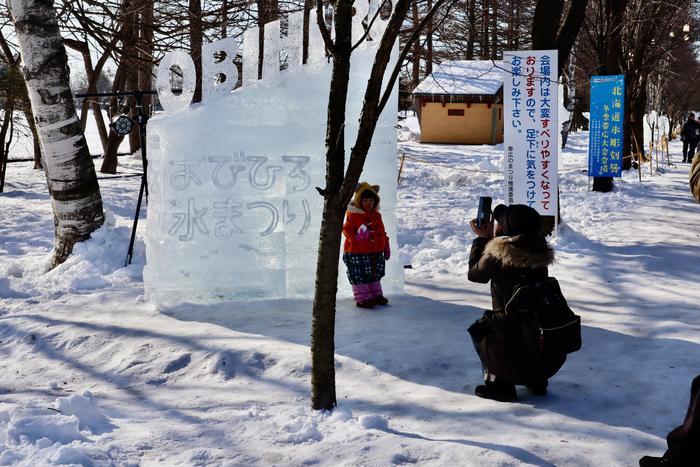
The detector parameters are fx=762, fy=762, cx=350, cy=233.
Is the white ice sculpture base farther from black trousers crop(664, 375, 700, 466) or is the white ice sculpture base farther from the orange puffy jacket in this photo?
black trousers crop(664, 375, 700, 466)

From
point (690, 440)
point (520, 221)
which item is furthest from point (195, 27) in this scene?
point (690, 440)

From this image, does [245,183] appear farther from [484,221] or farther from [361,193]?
[484,221]

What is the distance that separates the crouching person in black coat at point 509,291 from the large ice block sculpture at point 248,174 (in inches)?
113

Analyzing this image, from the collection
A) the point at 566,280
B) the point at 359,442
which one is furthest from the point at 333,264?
the point at 566,280

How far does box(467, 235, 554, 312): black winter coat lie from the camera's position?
4402mm

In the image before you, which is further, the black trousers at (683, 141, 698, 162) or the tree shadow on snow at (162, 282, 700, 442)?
the black trousers at (683, 141, 698, 162)

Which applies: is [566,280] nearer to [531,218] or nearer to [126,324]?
[531,218]

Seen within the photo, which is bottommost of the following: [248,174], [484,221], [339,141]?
[484,221]

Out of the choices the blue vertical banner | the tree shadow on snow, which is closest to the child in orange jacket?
the tree shadow on snow

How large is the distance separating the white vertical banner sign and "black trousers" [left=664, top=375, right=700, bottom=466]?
266 inches

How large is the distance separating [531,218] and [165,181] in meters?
3.69

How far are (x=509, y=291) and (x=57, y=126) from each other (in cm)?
594

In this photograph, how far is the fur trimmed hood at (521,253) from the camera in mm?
4395

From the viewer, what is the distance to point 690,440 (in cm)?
304
